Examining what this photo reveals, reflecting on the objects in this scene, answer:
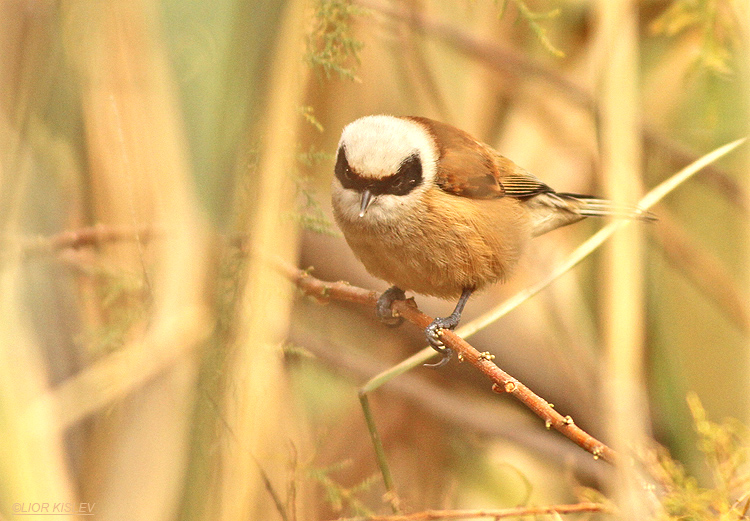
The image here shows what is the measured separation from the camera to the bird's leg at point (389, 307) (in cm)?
205

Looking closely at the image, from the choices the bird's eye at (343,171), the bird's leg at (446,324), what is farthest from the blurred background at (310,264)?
the bird's leg at (446,324)

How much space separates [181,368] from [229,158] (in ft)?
0.84

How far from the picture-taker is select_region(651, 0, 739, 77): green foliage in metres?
1.86

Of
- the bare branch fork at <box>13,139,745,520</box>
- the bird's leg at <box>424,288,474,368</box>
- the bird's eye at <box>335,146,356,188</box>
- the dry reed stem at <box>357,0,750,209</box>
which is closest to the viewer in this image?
the bare branch fork at <box>13,139,745,520</box>

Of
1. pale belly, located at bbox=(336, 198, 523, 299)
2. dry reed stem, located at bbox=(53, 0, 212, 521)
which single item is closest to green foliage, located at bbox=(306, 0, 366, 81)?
dry reed stem, located at bbox=(53, 0, 212, 521)

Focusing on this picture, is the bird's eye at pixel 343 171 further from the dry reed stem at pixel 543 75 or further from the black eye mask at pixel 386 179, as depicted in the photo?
the dry reed stem at pixel 543 75

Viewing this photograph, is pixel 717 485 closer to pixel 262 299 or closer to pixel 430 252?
pixel 430 252

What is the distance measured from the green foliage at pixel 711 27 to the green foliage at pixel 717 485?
970 millimetres

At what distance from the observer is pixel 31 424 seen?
2.92 ft

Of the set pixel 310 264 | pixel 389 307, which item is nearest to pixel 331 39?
pixel 310 264

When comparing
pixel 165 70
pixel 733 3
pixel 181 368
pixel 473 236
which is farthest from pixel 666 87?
pixel 181 368

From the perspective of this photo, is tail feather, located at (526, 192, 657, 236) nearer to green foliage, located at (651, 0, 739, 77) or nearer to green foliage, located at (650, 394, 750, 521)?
green foliage, located at (651, 0, 739, 77)

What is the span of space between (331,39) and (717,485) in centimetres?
126

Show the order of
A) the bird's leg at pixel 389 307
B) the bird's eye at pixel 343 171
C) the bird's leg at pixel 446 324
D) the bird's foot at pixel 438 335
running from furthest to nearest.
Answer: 1. the bird's leg at pixel 389 307
2. the bird's eye at pixel 343 171
3. the bird's leg at pixel 446 324
4. the bird's foot at pixel 438 335
